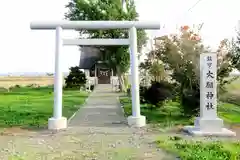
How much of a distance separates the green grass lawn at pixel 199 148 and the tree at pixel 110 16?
69.2 feet

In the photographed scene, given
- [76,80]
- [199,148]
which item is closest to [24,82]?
[76,80]

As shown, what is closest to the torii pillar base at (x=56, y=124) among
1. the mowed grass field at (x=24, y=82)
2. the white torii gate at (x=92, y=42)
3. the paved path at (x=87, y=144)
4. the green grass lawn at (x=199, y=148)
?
the white torii gate at (x=92, y=42)

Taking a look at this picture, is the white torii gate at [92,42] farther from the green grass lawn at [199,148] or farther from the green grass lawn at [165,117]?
the green grass lawn at [199,148]

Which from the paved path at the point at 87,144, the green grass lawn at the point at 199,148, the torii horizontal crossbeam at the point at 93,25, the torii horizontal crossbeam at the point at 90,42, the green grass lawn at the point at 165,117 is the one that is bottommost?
the paved path at the point at 87,144

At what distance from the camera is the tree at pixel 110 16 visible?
101ft

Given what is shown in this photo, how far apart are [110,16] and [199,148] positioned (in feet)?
76.9

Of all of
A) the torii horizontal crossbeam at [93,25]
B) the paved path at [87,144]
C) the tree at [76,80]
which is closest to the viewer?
the paved path at [87,144]

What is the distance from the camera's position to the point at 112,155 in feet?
25.1

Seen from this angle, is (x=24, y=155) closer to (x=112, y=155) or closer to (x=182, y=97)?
(x=112, y=155)

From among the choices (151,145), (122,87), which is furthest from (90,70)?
(151,145)

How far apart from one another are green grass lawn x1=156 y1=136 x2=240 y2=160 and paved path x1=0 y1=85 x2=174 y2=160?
32 cm

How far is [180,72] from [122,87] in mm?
19179

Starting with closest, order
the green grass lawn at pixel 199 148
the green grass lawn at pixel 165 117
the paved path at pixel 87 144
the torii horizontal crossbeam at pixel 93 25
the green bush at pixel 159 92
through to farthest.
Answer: the green grass lawn at pixel 199 148
the paved path at pixel 87 144
the torii horizontal crossbeam at pixel 93 25
the green grass lawn at pixel 165 117
the green bush at pixel 159 92

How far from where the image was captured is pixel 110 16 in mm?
30531
